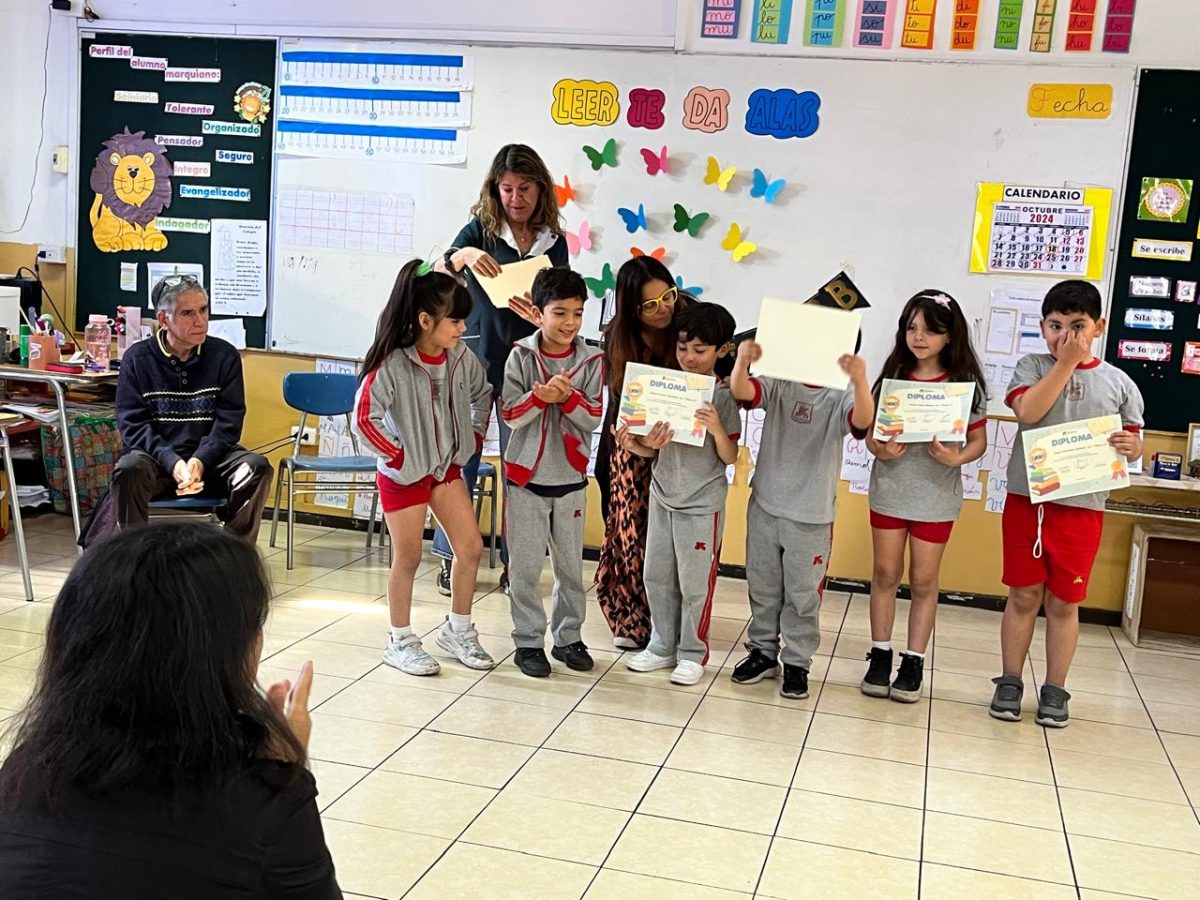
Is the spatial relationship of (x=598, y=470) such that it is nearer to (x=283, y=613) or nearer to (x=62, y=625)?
(x=283, y=613)

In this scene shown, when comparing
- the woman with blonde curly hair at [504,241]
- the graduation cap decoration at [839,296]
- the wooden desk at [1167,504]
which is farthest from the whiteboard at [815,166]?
the woman with blonde curly hair at [504,241]

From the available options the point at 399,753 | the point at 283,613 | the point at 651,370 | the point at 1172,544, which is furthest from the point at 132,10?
the point at 1172,544

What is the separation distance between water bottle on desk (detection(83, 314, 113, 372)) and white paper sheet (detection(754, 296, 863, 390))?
3261 mm

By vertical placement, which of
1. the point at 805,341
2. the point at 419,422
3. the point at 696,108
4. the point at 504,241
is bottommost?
the point at 419,422

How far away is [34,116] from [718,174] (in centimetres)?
340

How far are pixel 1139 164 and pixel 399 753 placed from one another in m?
3.66

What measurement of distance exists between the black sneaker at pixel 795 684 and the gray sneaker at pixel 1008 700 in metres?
0.58

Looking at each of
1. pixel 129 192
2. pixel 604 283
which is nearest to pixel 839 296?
pixel 604 283

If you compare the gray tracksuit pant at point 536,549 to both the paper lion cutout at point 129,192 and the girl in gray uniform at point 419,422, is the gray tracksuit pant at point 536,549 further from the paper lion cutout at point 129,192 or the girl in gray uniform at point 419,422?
the paper lion cutout at point 129,192

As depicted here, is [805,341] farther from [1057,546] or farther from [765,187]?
[765,187]

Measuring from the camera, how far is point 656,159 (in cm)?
511

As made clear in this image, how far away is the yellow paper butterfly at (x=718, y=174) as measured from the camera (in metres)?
5.04

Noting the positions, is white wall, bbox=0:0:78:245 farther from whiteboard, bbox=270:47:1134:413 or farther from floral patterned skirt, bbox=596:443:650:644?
floral patterned skirt, bbox=596:443:650:644

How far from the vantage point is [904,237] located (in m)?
4.92
